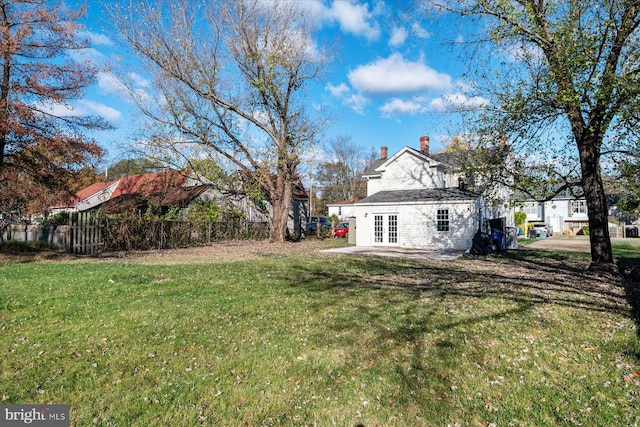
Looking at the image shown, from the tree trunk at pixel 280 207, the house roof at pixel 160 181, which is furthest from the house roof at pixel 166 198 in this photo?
the tree trunk at pixel 280 207

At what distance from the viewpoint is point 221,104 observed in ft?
69.5

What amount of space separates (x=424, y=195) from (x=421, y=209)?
1.15 meters

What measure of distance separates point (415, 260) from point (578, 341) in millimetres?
9618

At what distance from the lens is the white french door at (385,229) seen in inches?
850

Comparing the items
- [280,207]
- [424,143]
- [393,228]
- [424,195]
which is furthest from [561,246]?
[280,207]

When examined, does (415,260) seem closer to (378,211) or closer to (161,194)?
(378,211)

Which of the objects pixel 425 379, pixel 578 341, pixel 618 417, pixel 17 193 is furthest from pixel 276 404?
pixel 17 193

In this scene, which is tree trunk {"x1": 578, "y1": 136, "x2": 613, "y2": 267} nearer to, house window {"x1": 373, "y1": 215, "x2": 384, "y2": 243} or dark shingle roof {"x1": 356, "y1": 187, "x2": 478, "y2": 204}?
dark shingle roof {"x1": 356, "y1": 187, "x2": 478, "y2": 204}

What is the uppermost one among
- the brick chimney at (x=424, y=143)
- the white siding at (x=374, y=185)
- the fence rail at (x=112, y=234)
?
the brick chimney at (x=424, y=143)

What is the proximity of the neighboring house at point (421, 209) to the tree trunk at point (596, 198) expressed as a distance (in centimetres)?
681

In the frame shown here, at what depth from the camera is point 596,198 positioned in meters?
11.5

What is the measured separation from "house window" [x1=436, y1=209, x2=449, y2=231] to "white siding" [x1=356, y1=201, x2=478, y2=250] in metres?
0.17

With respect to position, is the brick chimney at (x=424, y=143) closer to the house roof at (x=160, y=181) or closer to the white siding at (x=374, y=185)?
the white siding at (x=374, y=185)

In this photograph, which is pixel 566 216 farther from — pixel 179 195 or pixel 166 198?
pixel 166 198
